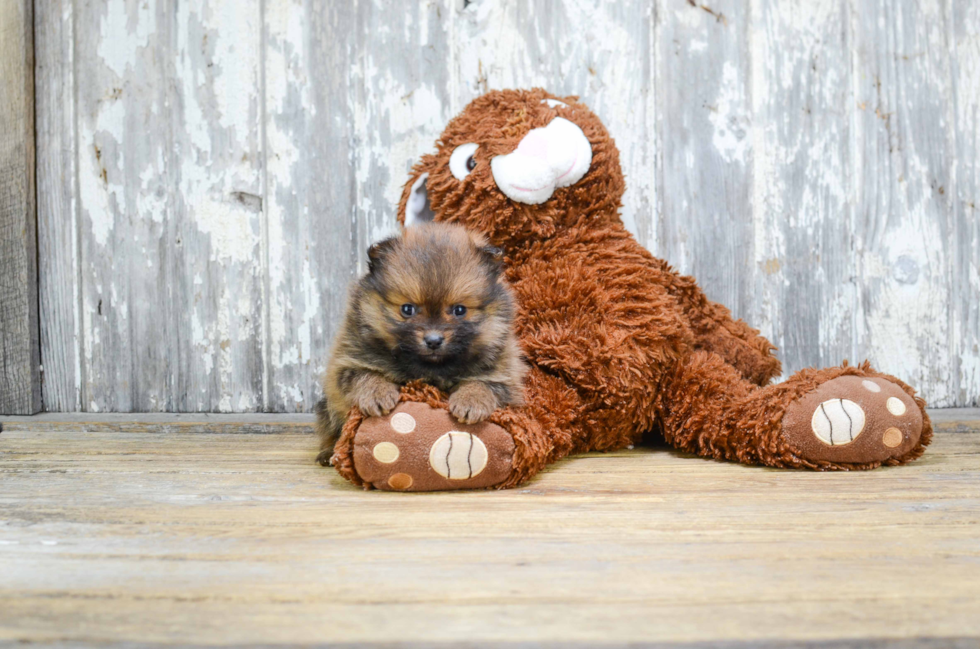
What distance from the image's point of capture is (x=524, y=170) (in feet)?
5.92

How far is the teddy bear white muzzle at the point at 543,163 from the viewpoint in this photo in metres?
1.81

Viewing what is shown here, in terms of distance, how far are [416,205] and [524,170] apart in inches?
15.1

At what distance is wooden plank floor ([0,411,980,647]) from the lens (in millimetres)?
844

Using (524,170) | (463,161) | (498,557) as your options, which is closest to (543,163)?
(524,170)

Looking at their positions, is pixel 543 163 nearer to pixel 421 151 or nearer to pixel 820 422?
pixel 421 151

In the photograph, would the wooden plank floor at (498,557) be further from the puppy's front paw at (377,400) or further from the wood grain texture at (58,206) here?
the wood grain texture at (58,206)

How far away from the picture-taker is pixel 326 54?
7.48 feet

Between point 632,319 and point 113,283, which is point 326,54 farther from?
point 632,319

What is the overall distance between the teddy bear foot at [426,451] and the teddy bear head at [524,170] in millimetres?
630

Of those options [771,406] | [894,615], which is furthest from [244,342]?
[894,615]

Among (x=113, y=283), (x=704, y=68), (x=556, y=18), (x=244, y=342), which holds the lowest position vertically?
(x=244, y=342)

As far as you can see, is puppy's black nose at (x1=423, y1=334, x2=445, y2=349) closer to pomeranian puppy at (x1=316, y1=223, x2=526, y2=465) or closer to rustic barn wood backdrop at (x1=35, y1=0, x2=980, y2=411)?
pomeranian puppy at (x1=316, y1=223, x2=526, y2=465)

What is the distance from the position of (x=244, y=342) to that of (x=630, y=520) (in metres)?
1.55

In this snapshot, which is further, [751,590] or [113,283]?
[113,283]
